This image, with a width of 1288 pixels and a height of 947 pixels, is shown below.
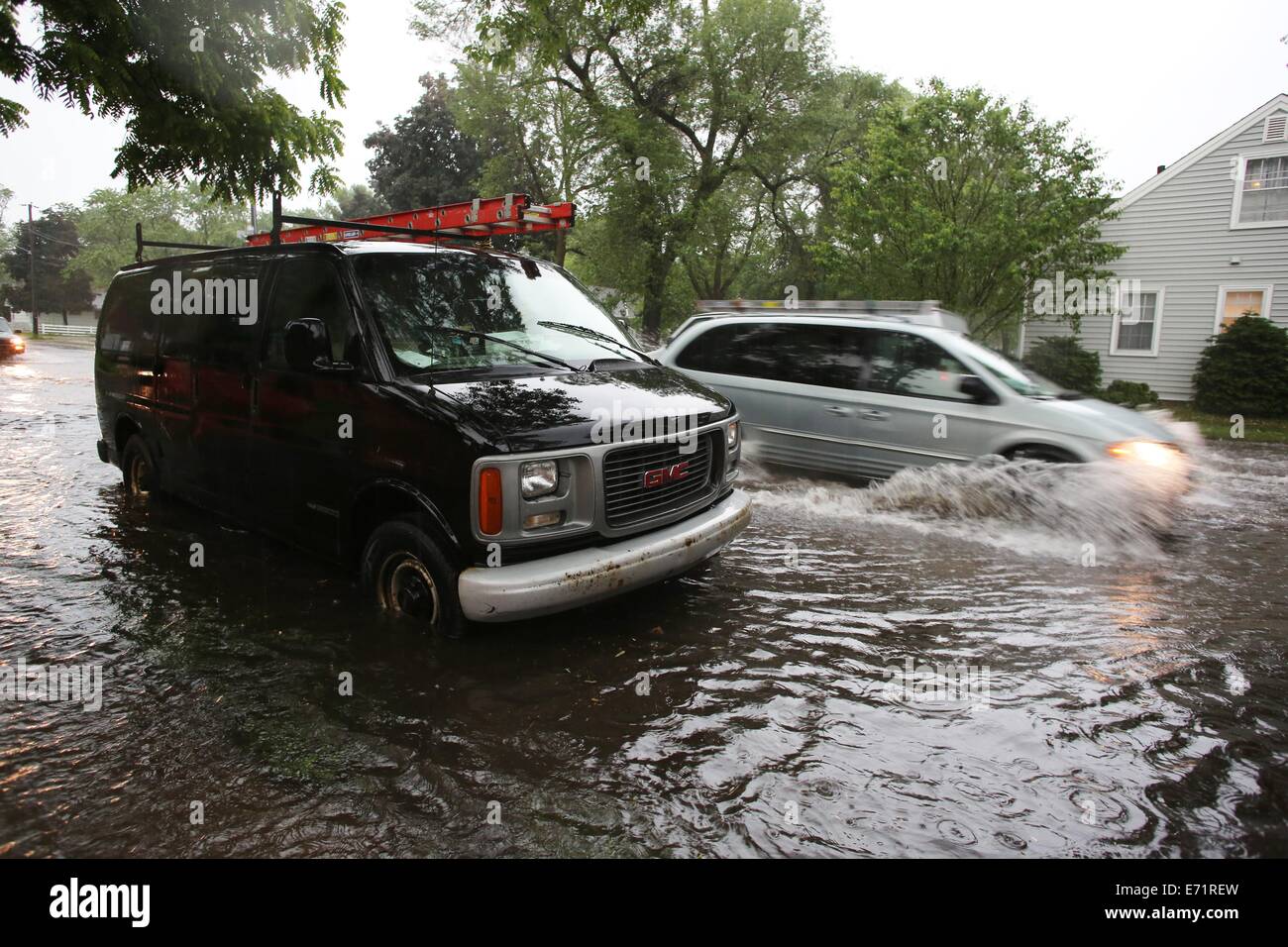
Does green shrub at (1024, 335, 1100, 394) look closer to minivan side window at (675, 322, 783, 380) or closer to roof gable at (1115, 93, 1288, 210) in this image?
roof gable at (1115, 93, 1288, 210)

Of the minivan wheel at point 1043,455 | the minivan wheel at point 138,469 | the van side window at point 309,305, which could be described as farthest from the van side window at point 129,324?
the minivan wheel at point 1043,455

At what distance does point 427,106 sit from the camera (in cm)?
3684

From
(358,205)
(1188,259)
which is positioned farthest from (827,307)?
(358,205)

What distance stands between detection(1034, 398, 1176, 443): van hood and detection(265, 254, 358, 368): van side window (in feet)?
18.4

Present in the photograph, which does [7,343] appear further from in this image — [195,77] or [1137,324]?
[1137,324]

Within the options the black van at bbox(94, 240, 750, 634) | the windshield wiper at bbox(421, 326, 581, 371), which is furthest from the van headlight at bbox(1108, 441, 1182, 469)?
the windshield wiper at bbox(421, 326, 581, 371)

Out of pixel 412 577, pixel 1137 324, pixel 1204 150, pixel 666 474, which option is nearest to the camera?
pixel 412 577

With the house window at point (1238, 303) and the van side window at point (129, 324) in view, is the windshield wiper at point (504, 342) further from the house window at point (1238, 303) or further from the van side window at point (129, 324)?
the house window at point (1238, 303)

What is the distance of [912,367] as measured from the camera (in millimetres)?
7402

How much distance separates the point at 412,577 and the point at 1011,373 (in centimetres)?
571

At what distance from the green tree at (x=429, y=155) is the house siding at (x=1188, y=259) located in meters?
27.4
